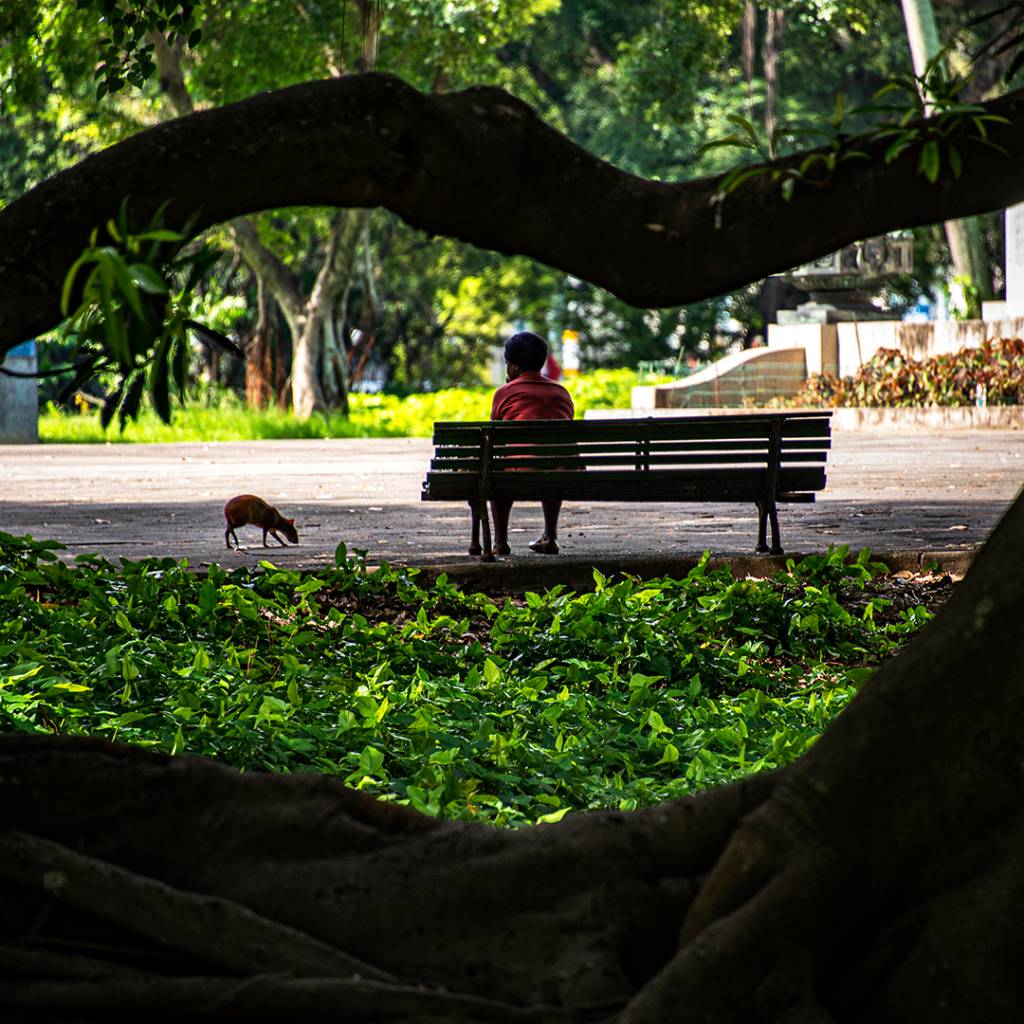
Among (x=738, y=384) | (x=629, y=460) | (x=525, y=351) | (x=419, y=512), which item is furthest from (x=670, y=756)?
(x=738, y=384)

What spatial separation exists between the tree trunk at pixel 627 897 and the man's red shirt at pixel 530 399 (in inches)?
277

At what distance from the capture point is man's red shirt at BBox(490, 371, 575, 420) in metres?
10.1

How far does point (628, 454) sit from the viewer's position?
9383 mm

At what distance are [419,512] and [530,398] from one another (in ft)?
10.7

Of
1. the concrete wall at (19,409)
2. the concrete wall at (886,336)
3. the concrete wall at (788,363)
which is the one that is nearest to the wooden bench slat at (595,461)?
the concrete wall at (19,409)

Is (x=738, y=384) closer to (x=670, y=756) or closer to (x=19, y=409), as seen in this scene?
(x=19, y=409)

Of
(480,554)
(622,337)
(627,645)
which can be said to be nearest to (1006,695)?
(627,645)

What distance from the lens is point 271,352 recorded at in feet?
112

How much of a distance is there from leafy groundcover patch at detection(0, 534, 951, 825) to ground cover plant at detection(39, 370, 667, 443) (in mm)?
16591

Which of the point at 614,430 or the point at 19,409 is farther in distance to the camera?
the point at 19,409

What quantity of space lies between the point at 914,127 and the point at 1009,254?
28.1 meters

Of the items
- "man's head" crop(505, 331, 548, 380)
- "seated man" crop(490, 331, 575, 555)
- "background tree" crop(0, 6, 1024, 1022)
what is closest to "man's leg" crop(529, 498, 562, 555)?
"seated man" crop(490, 331, 575, 555)

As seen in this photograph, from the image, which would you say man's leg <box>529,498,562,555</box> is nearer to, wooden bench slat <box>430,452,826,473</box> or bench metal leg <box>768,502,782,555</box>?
wooden bench slat <box>430,452,826,473</box>

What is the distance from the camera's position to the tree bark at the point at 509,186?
3135 millimetres
